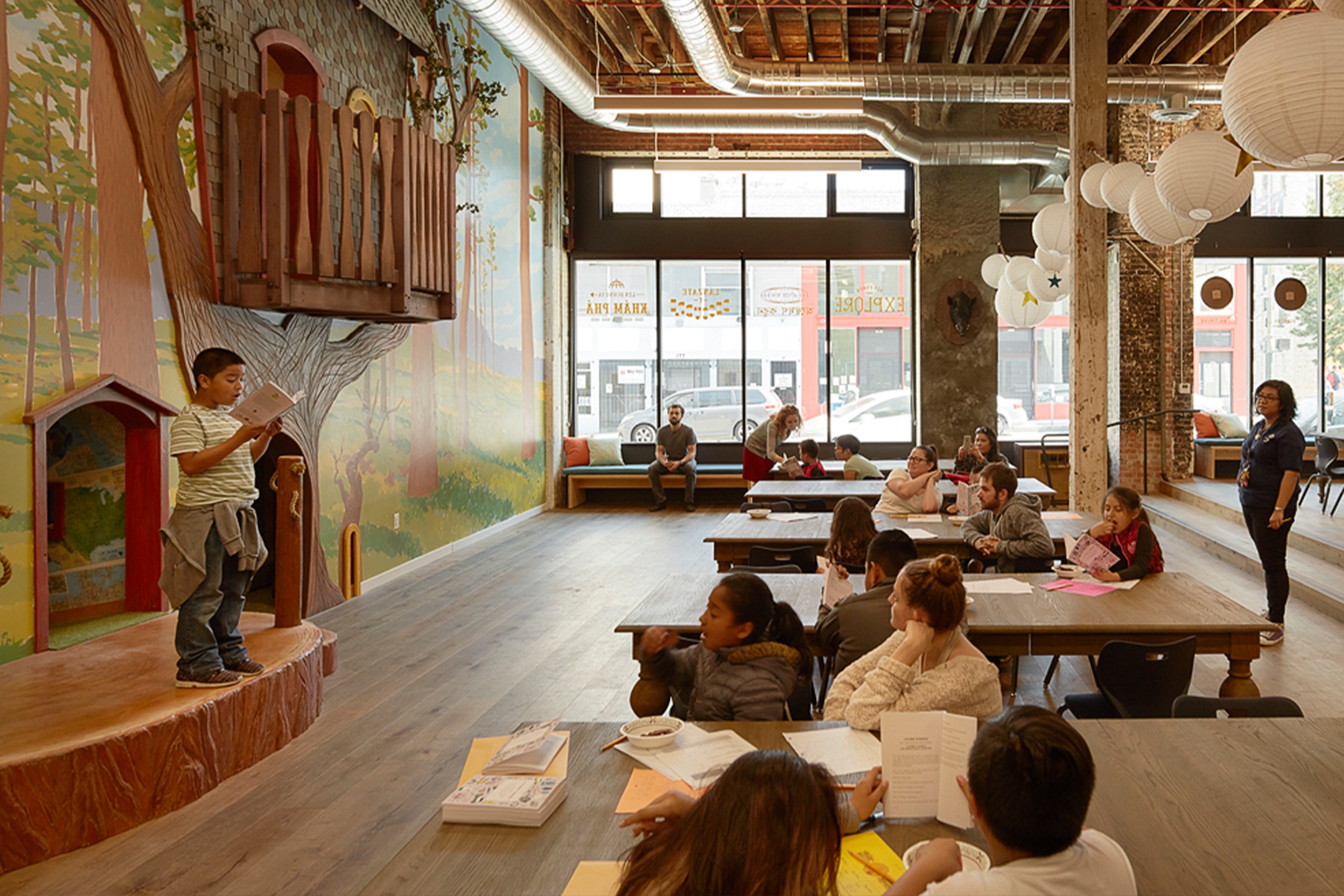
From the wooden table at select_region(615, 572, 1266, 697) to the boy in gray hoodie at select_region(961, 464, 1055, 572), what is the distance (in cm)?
109

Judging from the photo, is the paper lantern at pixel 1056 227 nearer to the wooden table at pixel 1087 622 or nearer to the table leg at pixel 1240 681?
the wooden table at pixel 1087 622

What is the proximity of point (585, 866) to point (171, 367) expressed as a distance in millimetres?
4785

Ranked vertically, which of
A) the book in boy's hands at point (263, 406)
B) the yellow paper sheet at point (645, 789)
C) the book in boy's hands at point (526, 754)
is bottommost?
the yellow paper sheet at point (645, 789)

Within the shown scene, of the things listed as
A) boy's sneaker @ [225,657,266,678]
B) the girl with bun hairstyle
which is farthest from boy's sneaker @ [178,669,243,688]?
the girl with bun hairstyle

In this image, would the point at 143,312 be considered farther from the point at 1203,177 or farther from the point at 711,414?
the point at 711,414

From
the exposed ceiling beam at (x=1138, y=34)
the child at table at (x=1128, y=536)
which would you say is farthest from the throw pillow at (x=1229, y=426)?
the child at table at (x=1128, y=536)

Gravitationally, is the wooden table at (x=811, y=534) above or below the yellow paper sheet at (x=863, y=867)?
above

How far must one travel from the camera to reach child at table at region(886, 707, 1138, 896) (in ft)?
4.81

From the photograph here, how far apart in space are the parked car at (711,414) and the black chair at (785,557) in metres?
8.33

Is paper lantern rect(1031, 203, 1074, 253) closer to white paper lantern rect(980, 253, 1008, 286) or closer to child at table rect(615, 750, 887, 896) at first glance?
white paper lantern rect(980, 253, 1008, 286)

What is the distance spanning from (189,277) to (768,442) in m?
6.16

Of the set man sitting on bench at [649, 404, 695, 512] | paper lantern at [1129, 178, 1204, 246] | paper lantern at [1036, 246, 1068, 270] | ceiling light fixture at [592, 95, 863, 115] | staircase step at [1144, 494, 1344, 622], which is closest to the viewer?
paper lantern at [1129, 178, 1204, 246]

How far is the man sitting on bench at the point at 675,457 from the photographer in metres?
13.2

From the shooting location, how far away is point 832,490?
830 cm
